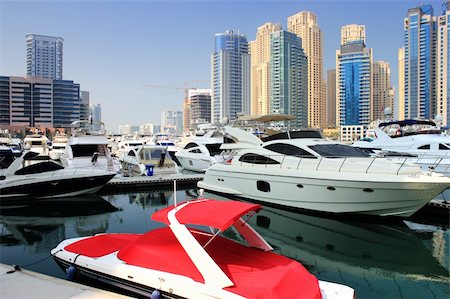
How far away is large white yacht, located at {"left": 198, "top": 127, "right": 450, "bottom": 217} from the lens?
10289 millimetres

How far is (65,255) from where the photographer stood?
6566mm

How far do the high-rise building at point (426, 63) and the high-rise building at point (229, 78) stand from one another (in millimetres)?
45757

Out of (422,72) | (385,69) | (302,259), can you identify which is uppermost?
(385,69)

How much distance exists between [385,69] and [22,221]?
13008 centimetres

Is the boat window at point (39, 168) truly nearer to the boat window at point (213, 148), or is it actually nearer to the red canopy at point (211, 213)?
the red canopy at point (211, 213)

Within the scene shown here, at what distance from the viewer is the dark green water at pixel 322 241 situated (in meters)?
7.19

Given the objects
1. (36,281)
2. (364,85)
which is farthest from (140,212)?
(364,85)

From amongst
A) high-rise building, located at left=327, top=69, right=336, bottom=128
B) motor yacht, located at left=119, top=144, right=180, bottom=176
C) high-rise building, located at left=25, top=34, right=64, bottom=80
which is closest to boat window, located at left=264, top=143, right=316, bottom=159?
motor yacht, located at left=119, top=144, right=180, bottom=176

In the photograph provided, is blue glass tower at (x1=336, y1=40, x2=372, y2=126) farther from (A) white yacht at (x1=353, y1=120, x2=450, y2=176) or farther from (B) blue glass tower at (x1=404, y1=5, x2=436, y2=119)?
(A) white yacht at (x1=353, y1=120, x2=450, y2=176)

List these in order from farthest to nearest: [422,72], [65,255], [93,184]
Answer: [422,72] → [93,184] → [65,255]

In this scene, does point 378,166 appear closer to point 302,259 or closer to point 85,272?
point 302,259

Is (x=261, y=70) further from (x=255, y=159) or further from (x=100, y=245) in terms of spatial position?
(x=100, y=245)

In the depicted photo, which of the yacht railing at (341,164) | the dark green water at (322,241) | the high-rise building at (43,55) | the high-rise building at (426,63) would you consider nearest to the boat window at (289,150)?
the yacht railing at (341,164)

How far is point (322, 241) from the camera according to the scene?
31.8ft
